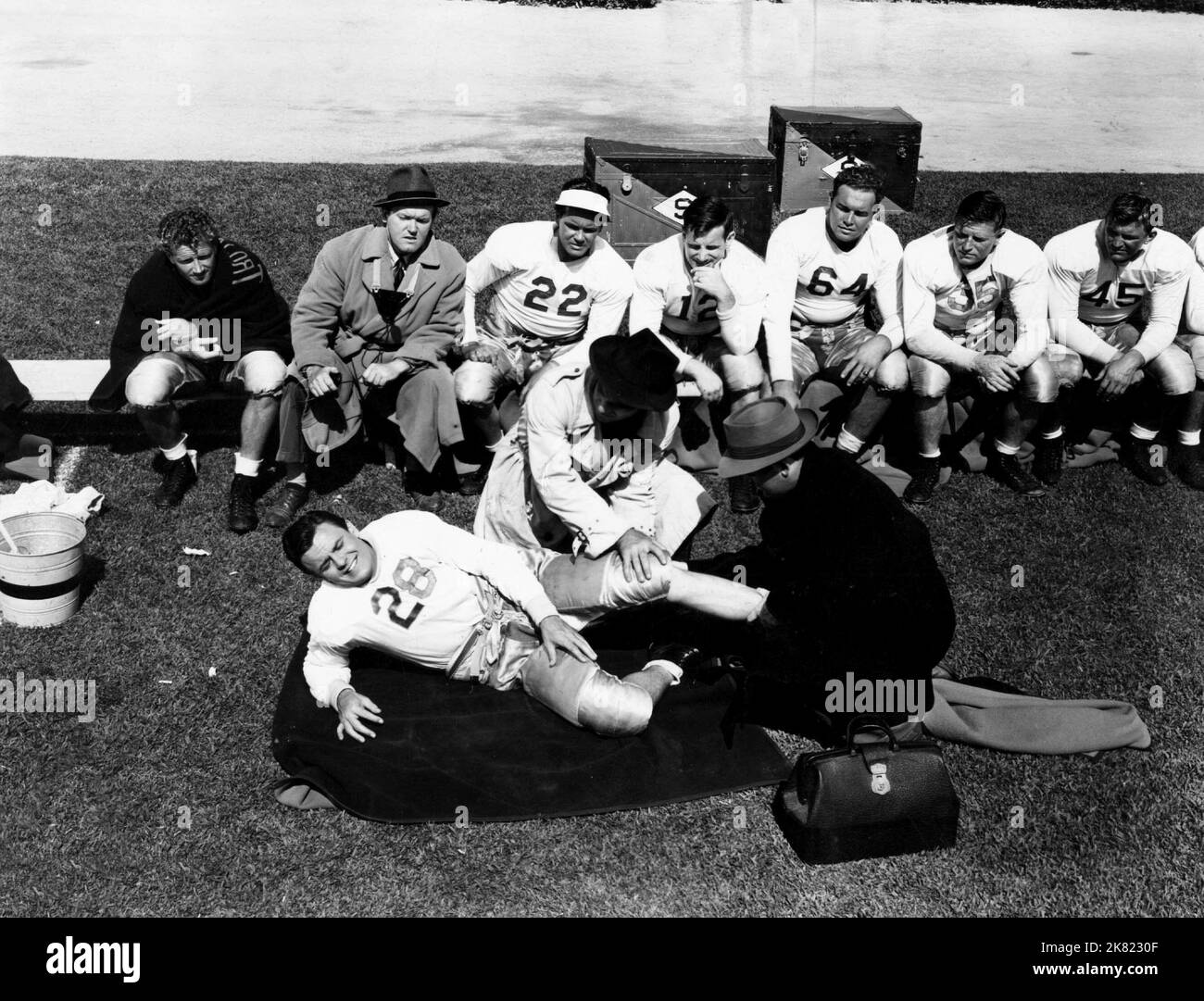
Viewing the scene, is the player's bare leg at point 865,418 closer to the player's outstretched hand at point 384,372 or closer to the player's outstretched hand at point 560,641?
the player's outstretched hand at point 384,372

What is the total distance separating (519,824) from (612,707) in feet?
2.04

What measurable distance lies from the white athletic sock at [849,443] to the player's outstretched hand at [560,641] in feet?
9.39

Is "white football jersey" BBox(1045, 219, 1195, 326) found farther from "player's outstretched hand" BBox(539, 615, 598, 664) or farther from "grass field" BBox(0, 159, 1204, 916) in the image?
"player's outstretched hand" BBox(539, 615, 598, 664)

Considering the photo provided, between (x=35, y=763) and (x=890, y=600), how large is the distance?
3650mm

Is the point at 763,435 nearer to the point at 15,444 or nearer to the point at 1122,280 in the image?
the point at 1122,280

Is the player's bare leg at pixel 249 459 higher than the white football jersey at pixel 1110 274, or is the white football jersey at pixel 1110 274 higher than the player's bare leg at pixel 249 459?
the white football jersey at pixel 1110 274

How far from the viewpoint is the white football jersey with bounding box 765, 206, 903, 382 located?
7965 mm

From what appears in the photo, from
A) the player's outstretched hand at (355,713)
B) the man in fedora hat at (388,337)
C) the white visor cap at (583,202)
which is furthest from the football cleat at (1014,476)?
the player's outstretched hand at (355,713)

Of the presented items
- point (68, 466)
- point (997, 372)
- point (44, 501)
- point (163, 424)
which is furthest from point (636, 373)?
point (68, 466)

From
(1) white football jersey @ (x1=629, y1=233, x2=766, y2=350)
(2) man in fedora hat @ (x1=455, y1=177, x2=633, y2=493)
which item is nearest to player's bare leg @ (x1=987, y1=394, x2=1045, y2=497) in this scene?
(1) white football jersey @ (x1=629, y1=233, x2=766, y2=350)

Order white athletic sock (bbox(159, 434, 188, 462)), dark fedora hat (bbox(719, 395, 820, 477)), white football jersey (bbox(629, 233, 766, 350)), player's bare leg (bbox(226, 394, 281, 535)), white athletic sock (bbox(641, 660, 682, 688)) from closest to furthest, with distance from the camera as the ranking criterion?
dark fedora hat (bbox(719, 395, 820, 477)) < white athletic sock (bbox(641, 660, 682, 688)) < player's bare leg (bbox(226, 394, 281, 535)) < white athletic sock (bbox(159, 434, 188, 462)) < white football jersey (bbox(629, 233, 766, 350))

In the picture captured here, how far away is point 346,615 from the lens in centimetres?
550

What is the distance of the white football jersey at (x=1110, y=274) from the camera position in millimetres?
8039
